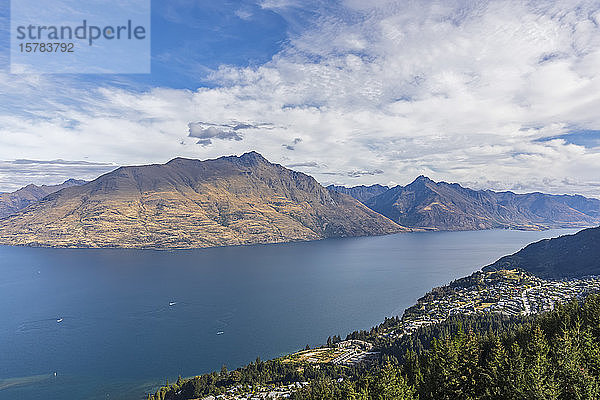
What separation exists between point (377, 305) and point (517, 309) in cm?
5485

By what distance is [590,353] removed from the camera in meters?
35.3

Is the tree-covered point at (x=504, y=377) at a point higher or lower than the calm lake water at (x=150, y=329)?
higher

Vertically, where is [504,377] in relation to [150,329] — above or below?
above

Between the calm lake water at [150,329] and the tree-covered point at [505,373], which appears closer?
the tree-covered point at [505,373]

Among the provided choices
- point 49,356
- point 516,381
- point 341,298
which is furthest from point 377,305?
point 516,381

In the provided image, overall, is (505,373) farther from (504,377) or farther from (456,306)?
(456,306)

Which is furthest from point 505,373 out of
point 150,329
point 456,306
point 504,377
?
point 150,329

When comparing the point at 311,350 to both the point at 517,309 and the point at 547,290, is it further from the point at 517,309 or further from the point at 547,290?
the point at 547,290

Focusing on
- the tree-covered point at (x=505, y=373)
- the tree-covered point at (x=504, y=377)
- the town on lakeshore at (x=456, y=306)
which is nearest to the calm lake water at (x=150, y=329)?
the town on lakeshore at (x=456, y=306)

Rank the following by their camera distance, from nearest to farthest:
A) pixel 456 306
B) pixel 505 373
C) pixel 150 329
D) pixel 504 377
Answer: pixel 504 377, pixel 505 373, pixel 150 329, pixel 456 306

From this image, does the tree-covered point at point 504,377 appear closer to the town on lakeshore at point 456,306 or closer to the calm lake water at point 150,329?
the town on lakeshore at point 456,306

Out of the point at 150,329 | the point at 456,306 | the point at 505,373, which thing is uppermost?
the point at 505,373

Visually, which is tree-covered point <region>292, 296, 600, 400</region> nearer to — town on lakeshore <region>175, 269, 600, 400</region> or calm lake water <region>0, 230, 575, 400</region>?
town on lakeshore <region>175, 269, 600, 400</region>

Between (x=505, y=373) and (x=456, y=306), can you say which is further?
(x=456, y=306)
